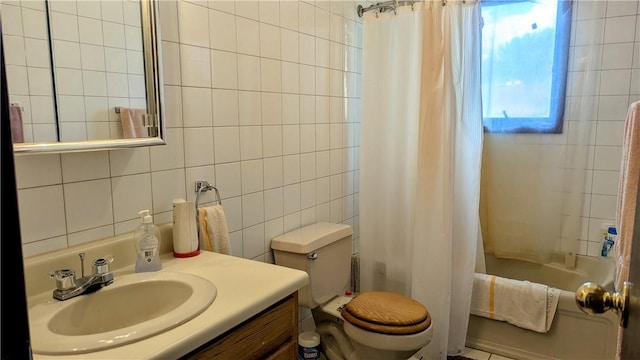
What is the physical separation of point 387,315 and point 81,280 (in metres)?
1.19

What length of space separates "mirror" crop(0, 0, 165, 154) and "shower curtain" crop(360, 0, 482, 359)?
4.26 ft

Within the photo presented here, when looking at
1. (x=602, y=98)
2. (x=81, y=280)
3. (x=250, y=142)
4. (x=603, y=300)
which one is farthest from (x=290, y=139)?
(x=602, y=98)

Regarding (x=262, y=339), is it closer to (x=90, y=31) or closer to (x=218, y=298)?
(x=218, y=298)

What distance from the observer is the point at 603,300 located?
0.79m

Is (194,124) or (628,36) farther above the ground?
(628,36)

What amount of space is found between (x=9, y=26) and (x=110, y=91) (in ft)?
Result: 0.97

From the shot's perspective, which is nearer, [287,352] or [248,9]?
[287,352]

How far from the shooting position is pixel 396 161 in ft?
7.74

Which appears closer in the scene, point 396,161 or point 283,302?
point 283,302

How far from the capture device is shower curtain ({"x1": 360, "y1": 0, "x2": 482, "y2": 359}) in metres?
2.09

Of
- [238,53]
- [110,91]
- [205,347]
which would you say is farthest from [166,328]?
[238,53]

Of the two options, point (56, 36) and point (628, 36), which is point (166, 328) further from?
point (628, 36)

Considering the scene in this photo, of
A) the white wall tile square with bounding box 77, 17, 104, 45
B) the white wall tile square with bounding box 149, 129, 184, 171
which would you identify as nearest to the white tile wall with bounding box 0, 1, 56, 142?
the white wall tile square with bounding box 77, 17, 104, 45

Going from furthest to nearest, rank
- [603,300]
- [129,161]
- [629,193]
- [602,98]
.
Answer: [602,98] < [129,161] < [629,193] < [603,300]
